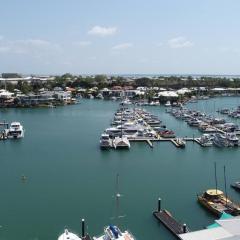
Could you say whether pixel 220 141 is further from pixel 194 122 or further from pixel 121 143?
pixel 194 122

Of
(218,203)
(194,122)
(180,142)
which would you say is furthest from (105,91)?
(218,203)

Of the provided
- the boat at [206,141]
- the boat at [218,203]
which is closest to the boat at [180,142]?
the boat at [206,141]

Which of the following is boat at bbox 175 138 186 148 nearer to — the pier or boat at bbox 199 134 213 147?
boat at bbox 199 134 213 147

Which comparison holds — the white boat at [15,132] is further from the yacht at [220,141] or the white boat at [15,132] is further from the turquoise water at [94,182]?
the yacht at [220,141]

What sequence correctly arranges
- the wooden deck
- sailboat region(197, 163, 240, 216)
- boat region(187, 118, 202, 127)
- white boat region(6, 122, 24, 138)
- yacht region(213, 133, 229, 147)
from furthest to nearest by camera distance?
boat region(187, 118, 202, 127)
white boat region(6, 122, 24, 138)
yacht region(213, 133, 229, 147)
sailboat region(197, 163, 240, 216)
the wooden deck

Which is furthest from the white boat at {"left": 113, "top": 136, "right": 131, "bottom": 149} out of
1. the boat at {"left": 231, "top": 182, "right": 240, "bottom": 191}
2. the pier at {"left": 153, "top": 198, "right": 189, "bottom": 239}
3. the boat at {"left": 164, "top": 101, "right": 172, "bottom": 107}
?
the boat at {"left": 164, "top": 101, "right": 172, "bottom": 107}
